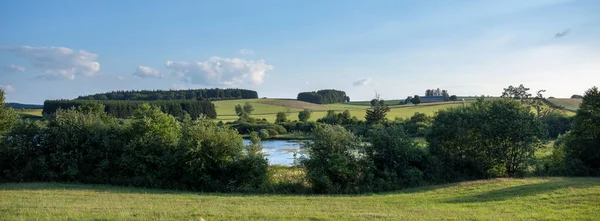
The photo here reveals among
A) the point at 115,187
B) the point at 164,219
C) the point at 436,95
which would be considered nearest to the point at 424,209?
the point at 164,219

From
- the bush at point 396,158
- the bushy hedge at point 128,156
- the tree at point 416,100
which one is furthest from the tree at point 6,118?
the tree at point 416,100

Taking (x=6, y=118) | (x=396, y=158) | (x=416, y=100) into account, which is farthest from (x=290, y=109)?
(x=396, y=158)

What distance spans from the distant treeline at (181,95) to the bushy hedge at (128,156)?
395 feet

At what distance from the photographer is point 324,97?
164875 millimetres

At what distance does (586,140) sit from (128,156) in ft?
104

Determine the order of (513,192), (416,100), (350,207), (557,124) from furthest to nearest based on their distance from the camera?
(416,100), (557,124), (513,192), (350,207)

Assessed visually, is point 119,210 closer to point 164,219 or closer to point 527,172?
point 164,219

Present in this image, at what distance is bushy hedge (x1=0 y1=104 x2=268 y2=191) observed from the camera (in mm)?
24094

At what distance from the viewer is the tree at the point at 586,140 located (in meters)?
27.5

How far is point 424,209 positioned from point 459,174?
13.9 m

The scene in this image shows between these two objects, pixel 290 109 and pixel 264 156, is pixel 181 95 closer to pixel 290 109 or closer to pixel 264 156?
pixel 290 109

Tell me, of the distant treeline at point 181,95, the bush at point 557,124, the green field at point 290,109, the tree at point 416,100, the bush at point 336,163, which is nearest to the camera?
the bush at point 336,163

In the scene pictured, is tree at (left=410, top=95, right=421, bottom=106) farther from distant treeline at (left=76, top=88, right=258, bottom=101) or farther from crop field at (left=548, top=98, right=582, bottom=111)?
distant treeline at (left=76, top=88, right=258, bottom=101)

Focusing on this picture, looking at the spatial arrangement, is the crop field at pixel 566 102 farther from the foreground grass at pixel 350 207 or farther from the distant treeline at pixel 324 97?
the distant treeline at pixel 324 97
